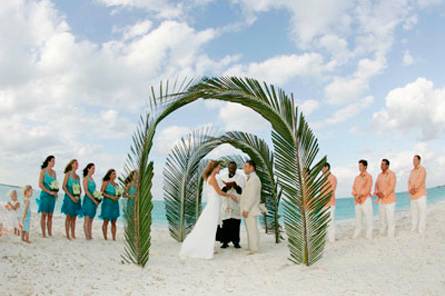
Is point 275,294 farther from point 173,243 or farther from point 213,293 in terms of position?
point 173,243

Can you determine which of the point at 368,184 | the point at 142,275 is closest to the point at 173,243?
the point at 142,275

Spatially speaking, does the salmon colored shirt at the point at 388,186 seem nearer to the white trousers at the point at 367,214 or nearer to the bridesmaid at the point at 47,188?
the white trousers at the point at 367,214

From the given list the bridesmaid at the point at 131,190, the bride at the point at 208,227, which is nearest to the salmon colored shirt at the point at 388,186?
the bride at the point at 208,227

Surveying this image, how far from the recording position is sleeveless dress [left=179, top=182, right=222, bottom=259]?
30.4 feet

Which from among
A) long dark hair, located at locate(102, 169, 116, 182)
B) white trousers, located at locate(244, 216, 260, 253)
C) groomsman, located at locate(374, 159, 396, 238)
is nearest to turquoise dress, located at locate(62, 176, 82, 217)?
long dark hair, located at locate(102, 169, 116, 182)

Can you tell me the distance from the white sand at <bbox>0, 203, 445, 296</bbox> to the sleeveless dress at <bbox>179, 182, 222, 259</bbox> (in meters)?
0.28

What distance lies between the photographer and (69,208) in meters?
10.5

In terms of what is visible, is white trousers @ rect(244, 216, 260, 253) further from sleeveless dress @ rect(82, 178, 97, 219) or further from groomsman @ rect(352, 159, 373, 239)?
sleeveless dress @ rect(82, 178, 97, 219)

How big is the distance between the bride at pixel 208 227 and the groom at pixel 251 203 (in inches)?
21.1

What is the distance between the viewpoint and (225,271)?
8250 millimetres

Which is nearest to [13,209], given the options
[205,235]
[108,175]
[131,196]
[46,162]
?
[46,162]

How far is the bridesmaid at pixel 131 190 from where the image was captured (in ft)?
26.3

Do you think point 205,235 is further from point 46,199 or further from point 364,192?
point 364,192

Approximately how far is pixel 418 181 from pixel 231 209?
431cm
